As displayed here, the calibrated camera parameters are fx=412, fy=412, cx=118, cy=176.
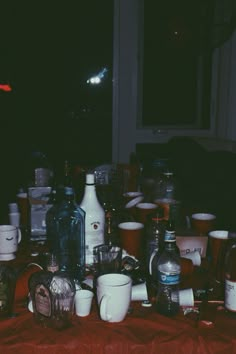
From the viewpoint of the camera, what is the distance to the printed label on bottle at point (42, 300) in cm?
92

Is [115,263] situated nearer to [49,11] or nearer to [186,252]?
[186,252]

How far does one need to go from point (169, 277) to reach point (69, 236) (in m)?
0.46

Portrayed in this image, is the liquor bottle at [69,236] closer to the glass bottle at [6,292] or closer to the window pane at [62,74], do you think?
the glass bottle at [6,292]

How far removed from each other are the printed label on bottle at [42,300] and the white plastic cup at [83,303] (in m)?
0.07

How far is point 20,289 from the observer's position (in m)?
1.04

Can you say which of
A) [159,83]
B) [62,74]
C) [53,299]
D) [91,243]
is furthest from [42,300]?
[62,74]

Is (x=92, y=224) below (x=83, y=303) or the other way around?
the other way around

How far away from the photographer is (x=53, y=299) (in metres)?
0.92

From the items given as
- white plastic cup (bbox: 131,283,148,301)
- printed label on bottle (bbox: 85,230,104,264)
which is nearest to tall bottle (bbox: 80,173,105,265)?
printed label on bottle (bbox: 85,230,104,264)

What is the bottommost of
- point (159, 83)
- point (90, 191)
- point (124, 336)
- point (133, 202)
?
point (124, 336)

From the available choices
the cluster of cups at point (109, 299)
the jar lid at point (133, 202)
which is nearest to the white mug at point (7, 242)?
the cluster of cups at point (109, 299)

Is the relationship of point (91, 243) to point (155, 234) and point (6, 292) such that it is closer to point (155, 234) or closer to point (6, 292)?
point (155, 234)

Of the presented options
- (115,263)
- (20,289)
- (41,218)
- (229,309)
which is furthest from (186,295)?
(41,218)

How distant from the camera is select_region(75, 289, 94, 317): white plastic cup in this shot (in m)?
0.96
